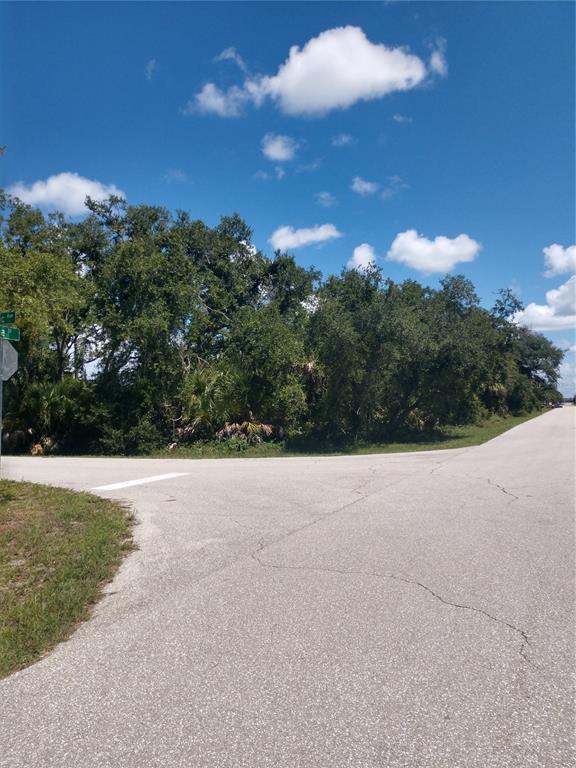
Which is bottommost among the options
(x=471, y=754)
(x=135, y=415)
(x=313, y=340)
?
(x=471, y=754)

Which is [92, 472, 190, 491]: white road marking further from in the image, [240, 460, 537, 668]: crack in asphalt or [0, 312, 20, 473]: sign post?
[240, 460, 537, 668]: crack in asphalt

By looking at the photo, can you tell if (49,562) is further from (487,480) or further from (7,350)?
(487,480)

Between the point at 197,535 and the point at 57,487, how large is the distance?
4941 mm

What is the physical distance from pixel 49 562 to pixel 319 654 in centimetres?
358

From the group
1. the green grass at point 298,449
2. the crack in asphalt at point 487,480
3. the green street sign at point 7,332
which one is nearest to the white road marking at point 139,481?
the green street sign at point 7,332

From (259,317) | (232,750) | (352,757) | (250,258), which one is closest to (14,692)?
(232,750)

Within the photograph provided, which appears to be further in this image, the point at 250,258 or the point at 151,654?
the point at 250,258

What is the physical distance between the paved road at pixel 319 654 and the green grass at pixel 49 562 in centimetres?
21

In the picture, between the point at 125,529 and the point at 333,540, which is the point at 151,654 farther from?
the point at 125,529

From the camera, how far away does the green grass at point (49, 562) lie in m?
4.46

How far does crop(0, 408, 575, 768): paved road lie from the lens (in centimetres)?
299

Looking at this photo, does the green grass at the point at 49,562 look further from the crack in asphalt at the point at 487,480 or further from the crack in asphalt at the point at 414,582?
the crack in asphalt at the point at 487,480

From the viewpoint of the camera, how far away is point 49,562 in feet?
20.4

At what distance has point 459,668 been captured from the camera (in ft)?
12.3
